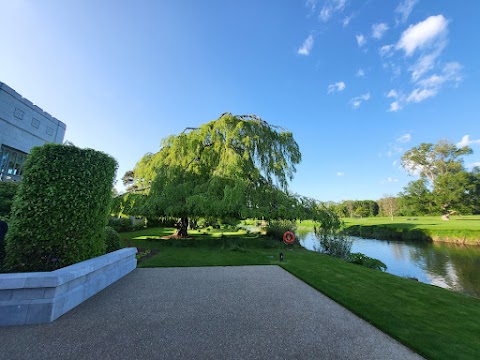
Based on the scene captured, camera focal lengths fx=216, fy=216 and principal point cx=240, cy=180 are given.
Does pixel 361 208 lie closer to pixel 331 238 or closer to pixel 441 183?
pixel 441 183

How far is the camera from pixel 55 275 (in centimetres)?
311

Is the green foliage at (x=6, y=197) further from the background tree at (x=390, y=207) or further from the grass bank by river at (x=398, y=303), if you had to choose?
the background tree at (x=390, y=207)

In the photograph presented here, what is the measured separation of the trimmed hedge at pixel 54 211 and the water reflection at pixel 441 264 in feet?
36.1

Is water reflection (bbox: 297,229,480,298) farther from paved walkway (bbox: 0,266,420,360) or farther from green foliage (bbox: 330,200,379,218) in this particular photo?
green foliage (bbox: 330,200,379,218)

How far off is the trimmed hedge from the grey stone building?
13.0 m

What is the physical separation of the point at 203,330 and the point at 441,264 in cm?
1490

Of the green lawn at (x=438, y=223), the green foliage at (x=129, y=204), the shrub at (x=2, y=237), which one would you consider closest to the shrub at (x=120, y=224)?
the green foliage at (x=129, y=204)

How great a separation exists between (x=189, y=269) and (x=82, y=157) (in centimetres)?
397

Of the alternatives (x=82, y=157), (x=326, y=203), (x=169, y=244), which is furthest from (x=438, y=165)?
(x=82, y=157)

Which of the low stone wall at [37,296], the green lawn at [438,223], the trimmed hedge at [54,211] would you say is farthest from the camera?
the green lawn at [438,223]

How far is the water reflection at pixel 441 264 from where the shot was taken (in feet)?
29.3

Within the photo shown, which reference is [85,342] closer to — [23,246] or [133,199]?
[23,246]

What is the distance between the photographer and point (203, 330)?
2832 mm

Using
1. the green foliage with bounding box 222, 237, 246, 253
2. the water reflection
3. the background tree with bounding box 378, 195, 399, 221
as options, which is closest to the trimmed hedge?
the green foliage with bounding box 222, 237, 246, 253
